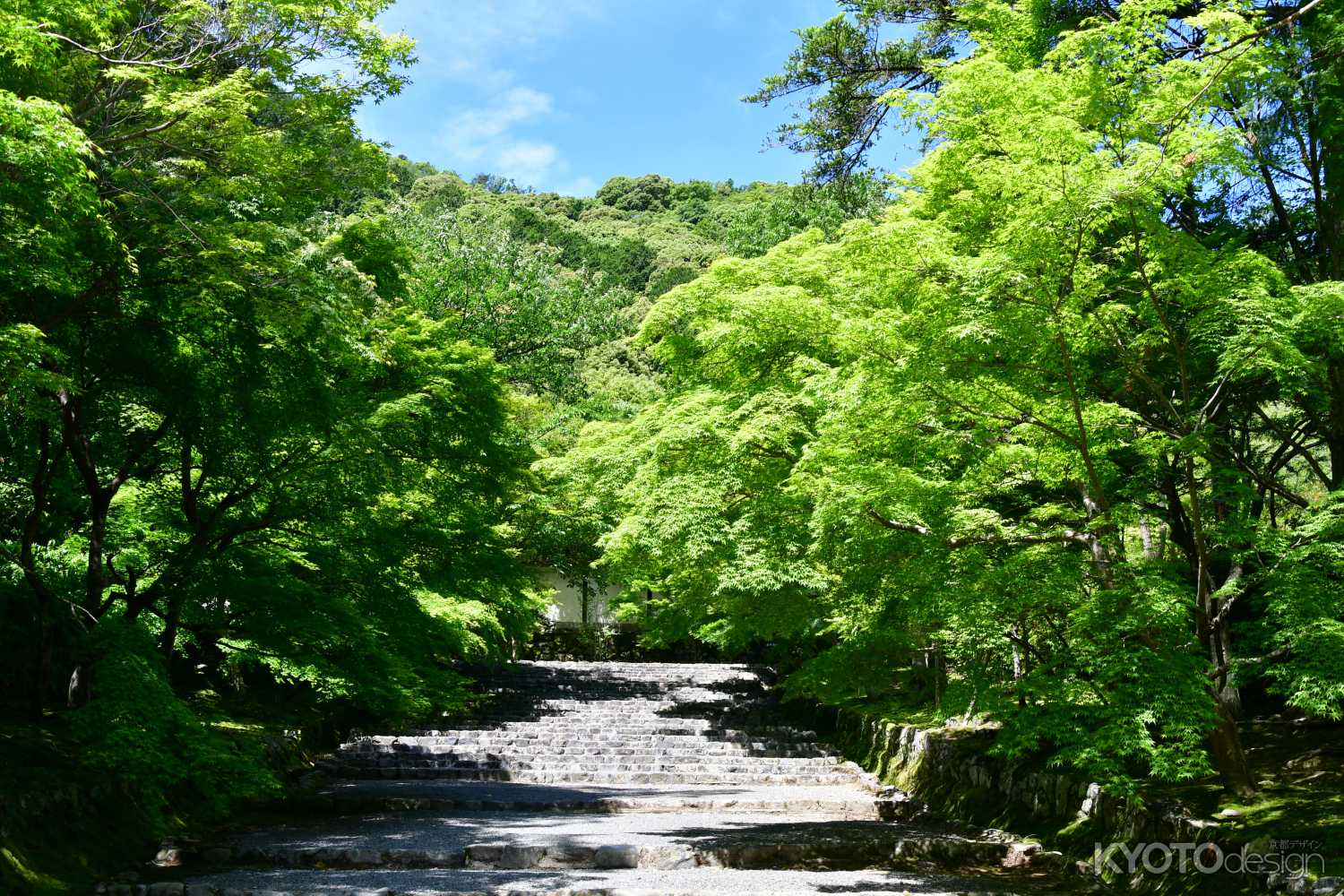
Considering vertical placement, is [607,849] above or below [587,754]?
above

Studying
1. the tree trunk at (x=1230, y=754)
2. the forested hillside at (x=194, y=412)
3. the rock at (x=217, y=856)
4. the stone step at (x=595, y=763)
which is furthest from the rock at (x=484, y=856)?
the tree trunk at (x=1230, y=754)

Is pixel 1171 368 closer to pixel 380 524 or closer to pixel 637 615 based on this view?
pixel 380 524

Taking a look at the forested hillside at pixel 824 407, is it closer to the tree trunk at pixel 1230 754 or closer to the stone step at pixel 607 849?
the tree trunk at pixel 1230 754

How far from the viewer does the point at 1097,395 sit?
9.50 m

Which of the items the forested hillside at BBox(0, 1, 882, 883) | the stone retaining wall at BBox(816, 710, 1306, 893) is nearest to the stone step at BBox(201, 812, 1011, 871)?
the stone retaining wall at BBox(816, 710, 1306, 893)

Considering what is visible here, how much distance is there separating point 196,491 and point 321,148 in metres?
3.97

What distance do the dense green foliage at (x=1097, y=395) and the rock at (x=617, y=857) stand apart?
3.69 m

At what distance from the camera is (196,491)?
9.96 metres

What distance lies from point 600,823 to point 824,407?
6.02m

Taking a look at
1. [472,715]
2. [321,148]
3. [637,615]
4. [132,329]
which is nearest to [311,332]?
[132,329]

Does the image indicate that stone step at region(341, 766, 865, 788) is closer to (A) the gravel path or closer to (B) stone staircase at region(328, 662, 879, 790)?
(B) stone staircase at region(328, 662, 879, 790)

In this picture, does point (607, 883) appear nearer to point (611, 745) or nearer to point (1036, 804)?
point (1036, 804)

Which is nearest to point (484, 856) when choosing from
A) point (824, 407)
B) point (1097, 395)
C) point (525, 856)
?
point (525, 856)

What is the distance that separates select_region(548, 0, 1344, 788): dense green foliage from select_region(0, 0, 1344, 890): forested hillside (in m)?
0.05
